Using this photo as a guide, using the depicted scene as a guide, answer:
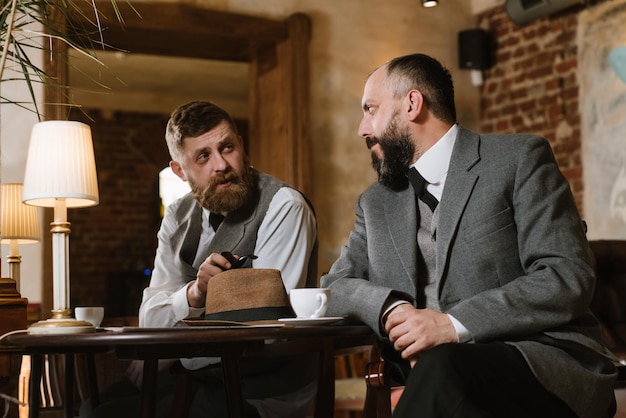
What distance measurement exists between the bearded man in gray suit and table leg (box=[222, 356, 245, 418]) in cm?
30

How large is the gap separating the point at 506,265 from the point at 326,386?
0.56 meters

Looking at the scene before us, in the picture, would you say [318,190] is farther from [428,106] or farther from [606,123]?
[428,106]

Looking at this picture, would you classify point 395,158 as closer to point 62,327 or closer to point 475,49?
point 62,327

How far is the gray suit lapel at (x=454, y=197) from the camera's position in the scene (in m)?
2.13

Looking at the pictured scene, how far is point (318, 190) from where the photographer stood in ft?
19.9

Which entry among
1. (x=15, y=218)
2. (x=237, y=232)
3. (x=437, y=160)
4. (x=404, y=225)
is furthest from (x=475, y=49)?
(x=404, y=225)

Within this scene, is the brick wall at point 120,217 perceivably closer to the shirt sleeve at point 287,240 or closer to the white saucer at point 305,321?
the shirt sleeve at point 287,240

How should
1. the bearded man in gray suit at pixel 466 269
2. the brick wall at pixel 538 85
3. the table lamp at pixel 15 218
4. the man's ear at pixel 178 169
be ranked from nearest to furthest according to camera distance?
the bearded man in gray suit at pixel 466 269
the man's ear at pixel 178 169
the table lamp at pixel 15 218
the brick wall at pixel 538 85

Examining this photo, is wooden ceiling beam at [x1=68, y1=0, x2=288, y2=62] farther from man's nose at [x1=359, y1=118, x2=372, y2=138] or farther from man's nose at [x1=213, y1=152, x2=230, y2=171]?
man's nose at [x1=359, y1=118, x2=372, y2=138]

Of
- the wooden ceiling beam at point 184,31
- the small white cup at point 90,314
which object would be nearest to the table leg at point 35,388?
the small white cup at point 90,314

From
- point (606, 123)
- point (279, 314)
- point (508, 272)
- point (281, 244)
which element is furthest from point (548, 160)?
point (606, 123)

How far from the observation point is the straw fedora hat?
2.16 meters

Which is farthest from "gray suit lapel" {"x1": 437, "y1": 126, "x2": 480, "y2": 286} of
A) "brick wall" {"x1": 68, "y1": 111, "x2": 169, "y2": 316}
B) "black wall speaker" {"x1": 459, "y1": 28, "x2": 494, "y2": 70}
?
"brick wall" {"x1": 68, "y1": 111, "x2": 169, "y2": 316}

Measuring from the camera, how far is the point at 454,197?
2160 mm
